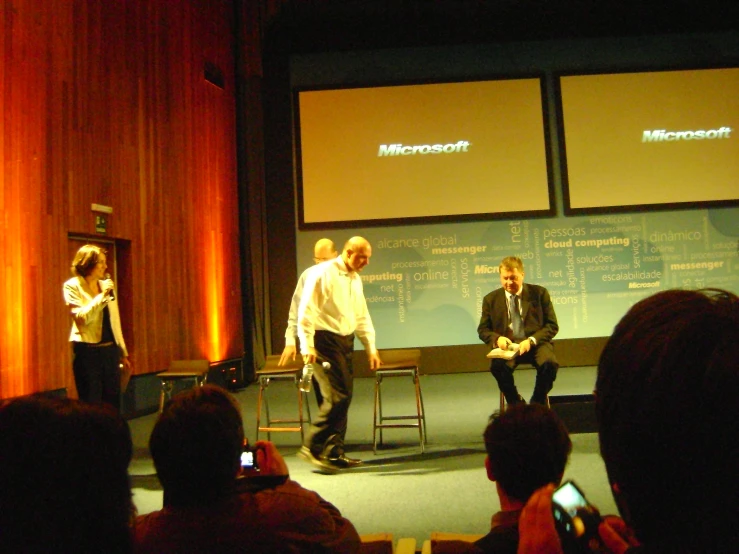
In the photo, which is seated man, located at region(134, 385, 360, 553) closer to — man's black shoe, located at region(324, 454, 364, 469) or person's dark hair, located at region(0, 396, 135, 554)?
person's dark hair, located at region(0, 396, 135, 554)

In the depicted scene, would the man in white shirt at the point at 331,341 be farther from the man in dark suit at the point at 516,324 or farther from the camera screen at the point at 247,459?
the camera screen at the point at 247,459

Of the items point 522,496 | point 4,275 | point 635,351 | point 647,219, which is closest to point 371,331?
point 4,275

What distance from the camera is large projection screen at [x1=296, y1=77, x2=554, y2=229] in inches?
363

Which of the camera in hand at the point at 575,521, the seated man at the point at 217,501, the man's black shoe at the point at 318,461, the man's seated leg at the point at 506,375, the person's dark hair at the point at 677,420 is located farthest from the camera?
the man's seated leg at the point at 506,375

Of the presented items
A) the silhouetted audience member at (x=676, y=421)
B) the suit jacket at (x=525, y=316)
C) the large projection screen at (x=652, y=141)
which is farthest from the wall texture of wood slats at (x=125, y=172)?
the silhouetted audience member at (x=676, y=421)

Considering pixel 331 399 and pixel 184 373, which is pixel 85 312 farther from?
pixel 331 399

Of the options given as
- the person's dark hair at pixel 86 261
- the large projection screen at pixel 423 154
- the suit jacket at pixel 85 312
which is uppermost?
the large projection screen at pixel 423 154

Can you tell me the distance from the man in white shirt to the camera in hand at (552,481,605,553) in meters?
3.29

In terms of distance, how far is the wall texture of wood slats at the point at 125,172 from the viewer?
5066mm

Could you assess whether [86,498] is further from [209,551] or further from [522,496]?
[522,496]

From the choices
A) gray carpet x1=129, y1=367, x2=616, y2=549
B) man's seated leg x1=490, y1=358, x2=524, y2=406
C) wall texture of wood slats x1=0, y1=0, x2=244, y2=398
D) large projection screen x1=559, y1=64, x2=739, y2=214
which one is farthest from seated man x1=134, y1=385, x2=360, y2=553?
large projection screen x1=559, y1=64, x2=739, y2=214

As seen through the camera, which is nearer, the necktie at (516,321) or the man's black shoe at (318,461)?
the man's black shoe at (318,461)

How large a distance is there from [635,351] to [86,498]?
67 cm

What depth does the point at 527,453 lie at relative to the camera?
1.46 m
